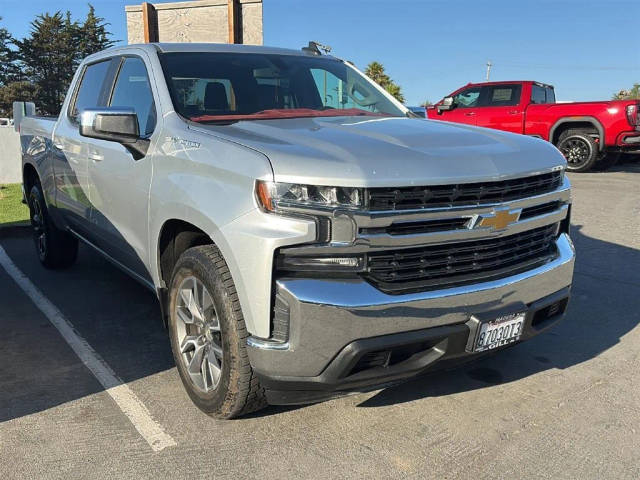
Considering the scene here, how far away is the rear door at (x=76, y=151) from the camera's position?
4.39 meters

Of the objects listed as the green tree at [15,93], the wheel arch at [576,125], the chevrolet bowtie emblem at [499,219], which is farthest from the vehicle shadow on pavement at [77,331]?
the green tree at [15,93]

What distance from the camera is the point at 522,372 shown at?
11.6ft

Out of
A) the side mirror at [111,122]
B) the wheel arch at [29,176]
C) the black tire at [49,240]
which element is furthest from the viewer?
the wheel arch at [29,176]

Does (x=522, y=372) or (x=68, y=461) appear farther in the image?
(x=522, y=372)

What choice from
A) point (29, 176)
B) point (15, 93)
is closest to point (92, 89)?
point (29, 176)

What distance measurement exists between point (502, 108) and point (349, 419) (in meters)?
12.1

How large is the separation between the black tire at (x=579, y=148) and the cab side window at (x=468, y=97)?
7.53ft

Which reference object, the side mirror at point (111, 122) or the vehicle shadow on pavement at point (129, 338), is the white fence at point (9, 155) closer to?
the vehicle shadow on pavement at point (129, 338)

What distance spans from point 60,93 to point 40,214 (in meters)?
65.1

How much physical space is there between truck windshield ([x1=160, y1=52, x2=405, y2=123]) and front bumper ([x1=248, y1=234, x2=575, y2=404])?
1411 mm

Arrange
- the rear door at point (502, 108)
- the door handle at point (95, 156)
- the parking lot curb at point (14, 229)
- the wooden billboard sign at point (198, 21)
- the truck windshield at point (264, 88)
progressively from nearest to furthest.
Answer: the truck windshield at point (264, 88)
the door handle at point (95, 156)
the parking lot curb at point (14, 229)
the wooden billboard sign at point (198, 21)
the rear door at point (502, 108)

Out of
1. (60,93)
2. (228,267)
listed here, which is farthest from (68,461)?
(60,93)

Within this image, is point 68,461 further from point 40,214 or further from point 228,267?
point 40,214

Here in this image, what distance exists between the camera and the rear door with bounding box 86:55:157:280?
3445mm
